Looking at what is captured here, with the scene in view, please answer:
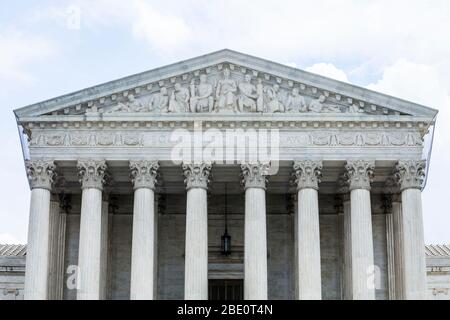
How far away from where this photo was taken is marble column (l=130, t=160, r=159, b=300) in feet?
165

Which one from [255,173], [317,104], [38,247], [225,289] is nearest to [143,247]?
[38,247]

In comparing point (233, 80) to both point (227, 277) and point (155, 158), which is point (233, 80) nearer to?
point (155, 158)

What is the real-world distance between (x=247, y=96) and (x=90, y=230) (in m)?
10.5

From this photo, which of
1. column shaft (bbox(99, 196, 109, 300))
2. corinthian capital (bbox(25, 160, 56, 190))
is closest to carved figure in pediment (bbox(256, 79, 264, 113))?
column shaft (bbox(99, 196, 109, 300))

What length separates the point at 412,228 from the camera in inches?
2008

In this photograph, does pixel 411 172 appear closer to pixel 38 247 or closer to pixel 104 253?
pixel 104 253

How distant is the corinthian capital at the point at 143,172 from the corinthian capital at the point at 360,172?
9.87 meters

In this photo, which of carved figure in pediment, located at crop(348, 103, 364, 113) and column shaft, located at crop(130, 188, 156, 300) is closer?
column shaft, located at crop(130, 188, 156, 300)

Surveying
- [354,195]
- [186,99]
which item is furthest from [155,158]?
[354,195]

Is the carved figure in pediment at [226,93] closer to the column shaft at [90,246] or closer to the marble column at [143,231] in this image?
the marble column at [143,231]

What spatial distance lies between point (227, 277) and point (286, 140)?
9703 millimetres

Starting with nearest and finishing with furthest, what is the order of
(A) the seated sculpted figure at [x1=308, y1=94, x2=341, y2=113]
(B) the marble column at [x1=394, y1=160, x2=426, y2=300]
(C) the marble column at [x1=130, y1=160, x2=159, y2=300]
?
(C) the marble column at [x1=130, y1=160, x2=159, y2=300], (B) the marble column at [x1=394, y1=160, x2=426, y2=300], (A) the seated sculpted figure at [x1=308, y1=94, x2=341, y2=113]

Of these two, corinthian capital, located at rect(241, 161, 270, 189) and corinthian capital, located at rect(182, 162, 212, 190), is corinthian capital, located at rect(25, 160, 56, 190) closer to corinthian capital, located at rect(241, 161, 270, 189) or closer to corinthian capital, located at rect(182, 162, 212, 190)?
corinthian capital, located at rect(182, 162, 212, 190)

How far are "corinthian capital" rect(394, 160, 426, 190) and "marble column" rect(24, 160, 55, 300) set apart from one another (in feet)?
58.2
